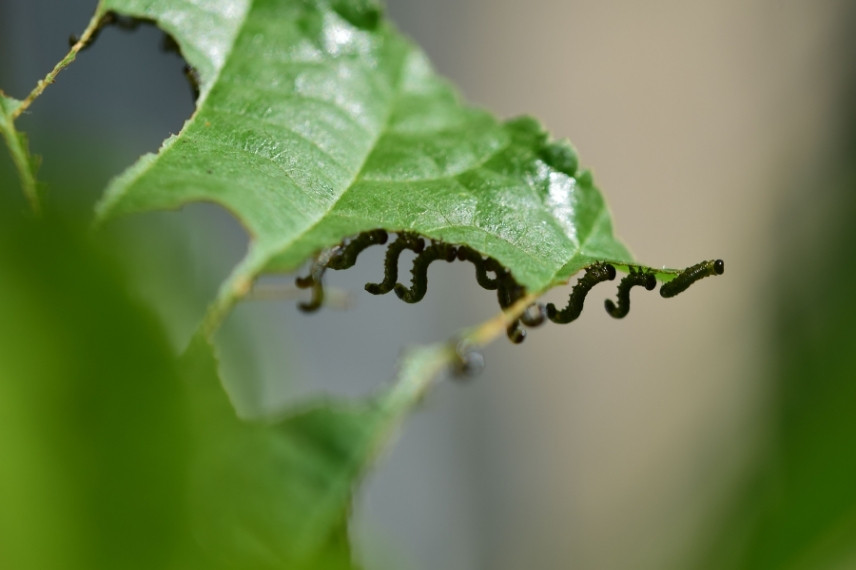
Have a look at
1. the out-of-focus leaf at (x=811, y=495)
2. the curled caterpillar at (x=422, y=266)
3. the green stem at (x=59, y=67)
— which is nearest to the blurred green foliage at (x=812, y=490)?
the out-of-focus leaf at (x=811, y=495)

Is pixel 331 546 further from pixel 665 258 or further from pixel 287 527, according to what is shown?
pixel 665 258

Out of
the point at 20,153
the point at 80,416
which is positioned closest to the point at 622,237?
the point at 20,153

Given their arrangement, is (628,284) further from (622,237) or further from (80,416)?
(622,237)

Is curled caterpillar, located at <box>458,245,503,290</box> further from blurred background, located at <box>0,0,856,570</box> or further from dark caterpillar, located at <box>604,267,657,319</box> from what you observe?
blurred background, located at <box>0,0,856,570</box>

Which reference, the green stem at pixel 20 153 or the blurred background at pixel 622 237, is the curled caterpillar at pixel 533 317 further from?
the blurred background at pixel 622 237

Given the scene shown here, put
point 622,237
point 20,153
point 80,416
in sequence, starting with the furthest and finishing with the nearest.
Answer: point 622,237 → point 20,153 → point 80,416

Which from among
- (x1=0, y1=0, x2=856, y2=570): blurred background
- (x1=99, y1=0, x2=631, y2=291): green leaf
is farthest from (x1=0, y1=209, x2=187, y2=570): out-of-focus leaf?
(x1=0, y1=0, x2=856, y2=570): blurred background
